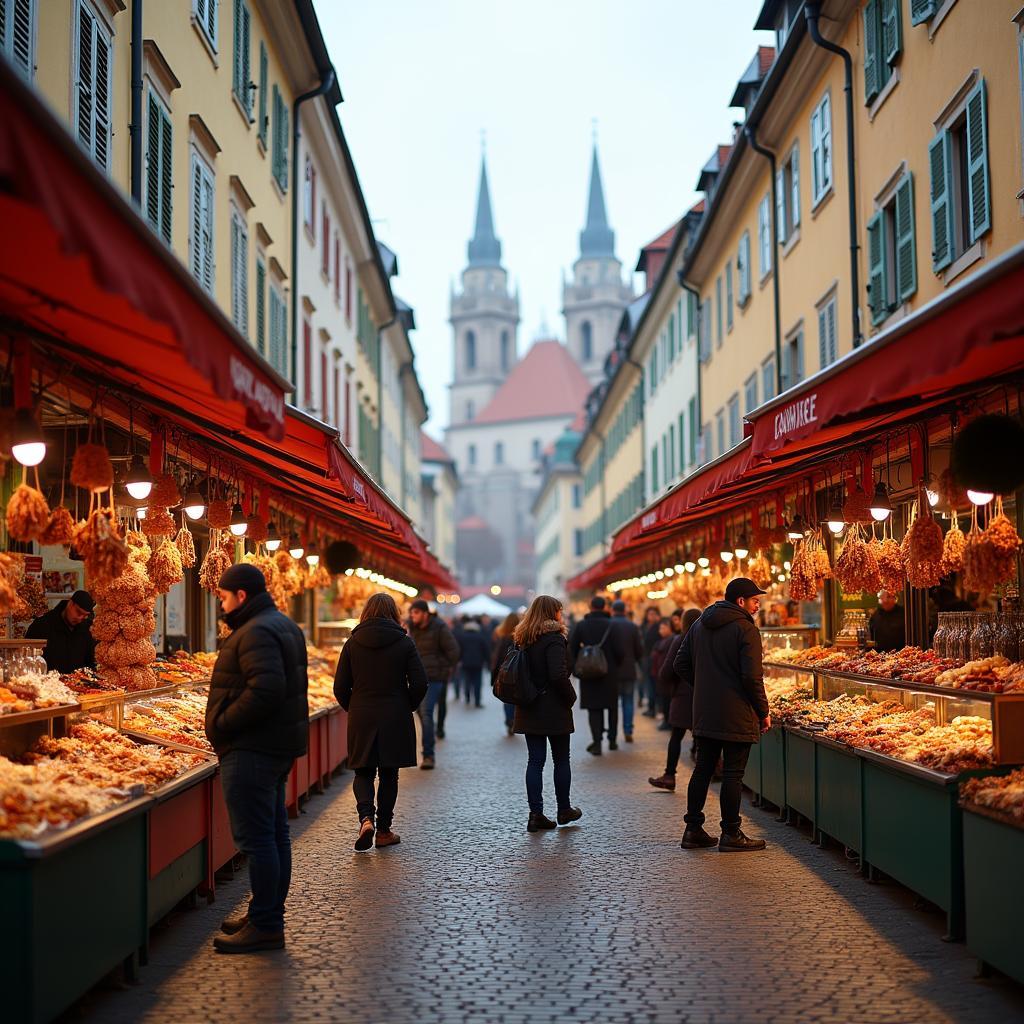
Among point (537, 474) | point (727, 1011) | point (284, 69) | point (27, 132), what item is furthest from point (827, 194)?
point (537, 474)

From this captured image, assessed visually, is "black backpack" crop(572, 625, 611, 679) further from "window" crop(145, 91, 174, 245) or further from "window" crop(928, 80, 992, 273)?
"window" crop(145, 91, 174, 245)

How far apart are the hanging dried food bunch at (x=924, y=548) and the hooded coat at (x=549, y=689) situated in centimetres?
310

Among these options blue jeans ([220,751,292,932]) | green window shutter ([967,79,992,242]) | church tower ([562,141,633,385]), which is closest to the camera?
blue jeans ([220,751,292,932])

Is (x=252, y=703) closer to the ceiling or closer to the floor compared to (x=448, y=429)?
closer to the floor

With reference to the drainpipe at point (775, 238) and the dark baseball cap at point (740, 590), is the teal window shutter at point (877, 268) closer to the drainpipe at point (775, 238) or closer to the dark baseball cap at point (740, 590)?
the drainpipe at point (775, 238)

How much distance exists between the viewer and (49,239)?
4922 mm

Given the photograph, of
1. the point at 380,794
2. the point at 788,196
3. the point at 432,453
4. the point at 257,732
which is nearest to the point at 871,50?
the point at 788,196

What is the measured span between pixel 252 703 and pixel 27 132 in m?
4.14

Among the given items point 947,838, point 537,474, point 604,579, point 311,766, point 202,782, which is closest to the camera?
point 947,838

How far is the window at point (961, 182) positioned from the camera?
12664 mm

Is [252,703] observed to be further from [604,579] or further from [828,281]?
[604,579]

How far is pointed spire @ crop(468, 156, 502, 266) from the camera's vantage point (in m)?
153

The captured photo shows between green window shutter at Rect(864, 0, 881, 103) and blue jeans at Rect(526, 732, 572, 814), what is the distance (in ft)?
28.9

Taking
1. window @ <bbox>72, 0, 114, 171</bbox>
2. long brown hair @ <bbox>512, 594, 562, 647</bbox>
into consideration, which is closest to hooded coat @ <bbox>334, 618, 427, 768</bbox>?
long brown hair @ <bbox>512, 594, 562, 647</bbox>
